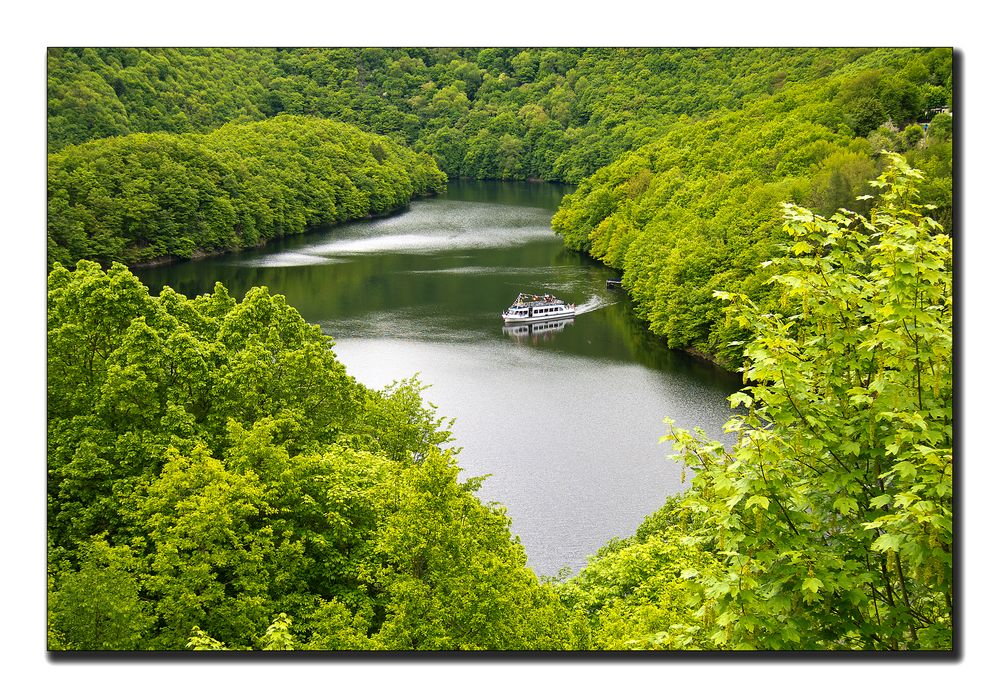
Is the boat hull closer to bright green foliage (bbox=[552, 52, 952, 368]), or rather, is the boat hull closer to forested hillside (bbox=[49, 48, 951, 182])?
bright green foliage (bbox=[552, 52, 952, 368])

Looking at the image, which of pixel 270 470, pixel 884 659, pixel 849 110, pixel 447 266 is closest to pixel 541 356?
pixel 447 266

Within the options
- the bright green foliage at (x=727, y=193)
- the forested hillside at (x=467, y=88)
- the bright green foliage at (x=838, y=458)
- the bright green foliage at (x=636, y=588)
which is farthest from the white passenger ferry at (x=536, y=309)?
the bright green foliage at (x=838, y=458)

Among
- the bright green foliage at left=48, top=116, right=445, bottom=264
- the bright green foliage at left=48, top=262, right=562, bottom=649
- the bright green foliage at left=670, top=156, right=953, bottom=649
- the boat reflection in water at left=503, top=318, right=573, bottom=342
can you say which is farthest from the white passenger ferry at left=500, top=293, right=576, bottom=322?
the bright green foliage at left=670, top=156, right=953, bottom=649

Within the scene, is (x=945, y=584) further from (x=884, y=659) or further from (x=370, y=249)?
(x=370, y=249)

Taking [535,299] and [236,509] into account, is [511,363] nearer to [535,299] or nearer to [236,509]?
[535,299]

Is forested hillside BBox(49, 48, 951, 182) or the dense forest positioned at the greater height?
forested hillside BBox(49, 48, 951, 182)
